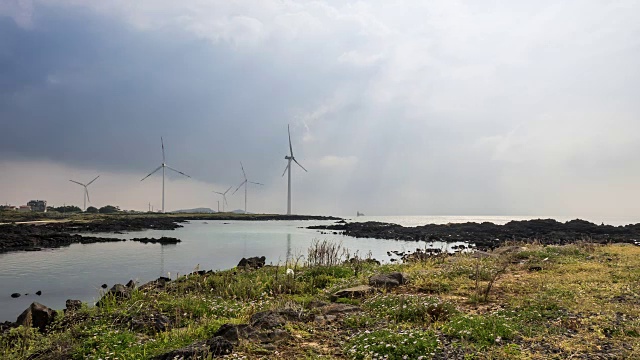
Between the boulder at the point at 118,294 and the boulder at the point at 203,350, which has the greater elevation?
the boulder at the point at 203,350

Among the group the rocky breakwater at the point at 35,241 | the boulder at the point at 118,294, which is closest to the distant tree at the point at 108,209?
the rocky breakwater at the point at 35,241

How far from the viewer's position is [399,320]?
34.4 feet

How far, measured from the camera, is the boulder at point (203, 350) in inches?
313

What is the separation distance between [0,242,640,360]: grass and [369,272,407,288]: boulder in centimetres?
35

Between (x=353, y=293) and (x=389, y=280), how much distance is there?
2.12 m

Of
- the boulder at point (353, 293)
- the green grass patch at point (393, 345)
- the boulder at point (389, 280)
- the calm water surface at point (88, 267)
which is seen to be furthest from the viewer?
the calm water surface at point (88, 267)

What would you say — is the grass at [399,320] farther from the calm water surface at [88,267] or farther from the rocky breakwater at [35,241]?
the rocky breakwater at [35,241]

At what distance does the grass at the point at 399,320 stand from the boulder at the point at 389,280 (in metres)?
0.35

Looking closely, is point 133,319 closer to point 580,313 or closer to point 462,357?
point 462,357

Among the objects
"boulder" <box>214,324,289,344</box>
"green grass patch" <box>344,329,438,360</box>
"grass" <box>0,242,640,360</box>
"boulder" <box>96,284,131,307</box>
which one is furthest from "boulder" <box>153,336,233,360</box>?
"boulder" <box>96,284,131,307</box>

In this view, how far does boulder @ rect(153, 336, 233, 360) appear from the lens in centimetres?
794

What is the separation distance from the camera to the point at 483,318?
970 cm

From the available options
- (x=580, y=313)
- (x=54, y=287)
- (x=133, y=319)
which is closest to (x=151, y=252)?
(x=54, y=287)

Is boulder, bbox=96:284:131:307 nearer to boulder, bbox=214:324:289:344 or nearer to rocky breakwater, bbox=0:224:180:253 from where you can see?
boulder, bbox=214:324:289:344
